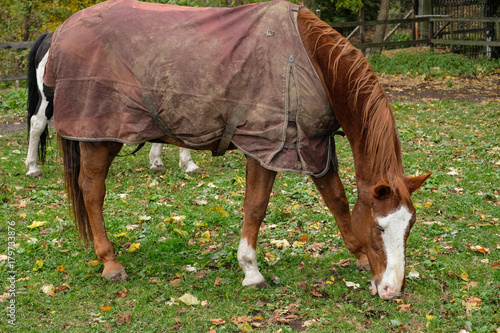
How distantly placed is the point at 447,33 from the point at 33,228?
16.9 meters

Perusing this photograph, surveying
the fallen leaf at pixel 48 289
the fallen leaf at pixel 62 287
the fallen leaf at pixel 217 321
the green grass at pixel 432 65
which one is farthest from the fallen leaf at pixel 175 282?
the green grass at pixel 432 65

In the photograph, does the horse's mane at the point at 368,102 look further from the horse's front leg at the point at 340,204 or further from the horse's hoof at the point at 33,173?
the horse's hoof at the point at 33,173

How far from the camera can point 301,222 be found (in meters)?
5.36

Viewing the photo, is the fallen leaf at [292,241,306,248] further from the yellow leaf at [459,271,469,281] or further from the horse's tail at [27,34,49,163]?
the horse's tail at [27,34,49,163]

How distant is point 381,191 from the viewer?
135 inches

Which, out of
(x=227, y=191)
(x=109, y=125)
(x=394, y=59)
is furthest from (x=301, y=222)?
(x=394, y=59)

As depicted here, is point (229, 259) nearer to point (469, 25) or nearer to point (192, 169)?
point (192, 169)

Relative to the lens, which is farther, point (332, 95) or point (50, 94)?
point (50, 94)

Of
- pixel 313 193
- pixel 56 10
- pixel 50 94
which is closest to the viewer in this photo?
pixel 50 94

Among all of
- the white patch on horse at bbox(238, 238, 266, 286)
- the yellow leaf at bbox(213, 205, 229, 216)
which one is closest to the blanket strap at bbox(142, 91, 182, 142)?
the white patch on horse at bbox(238, 238, 266, 286)

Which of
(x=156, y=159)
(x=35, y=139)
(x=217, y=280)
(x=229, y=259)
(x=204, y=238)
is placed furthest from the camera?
(x=156, y=159)

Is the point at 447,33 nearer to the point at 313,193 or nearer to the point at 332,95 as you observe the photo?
the point at 313,193

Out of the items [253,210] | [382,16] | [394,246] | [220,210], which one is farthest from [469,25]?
[394,246]

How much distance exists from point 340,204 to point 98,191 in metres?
2.05
